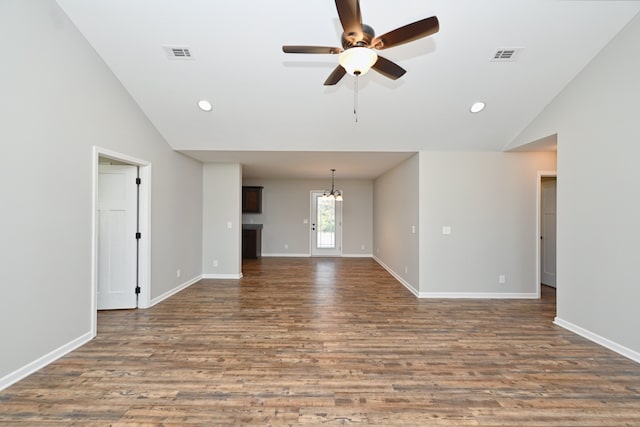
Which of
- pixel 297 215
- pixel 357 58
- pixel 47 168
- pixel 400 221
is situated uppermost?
pixel 357 58

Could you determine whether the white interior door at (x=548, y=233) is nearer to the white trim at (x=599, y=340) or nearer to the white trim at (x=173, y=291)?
the white trim at (x=599, y=340)

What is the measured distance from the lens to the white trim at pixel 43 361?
7.51 feet

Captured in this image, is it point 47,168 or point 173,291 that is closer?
point 47,168

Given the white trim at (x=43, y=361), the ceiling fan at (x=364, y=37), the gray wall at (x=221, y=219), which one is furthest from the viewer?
the gray wall at (x=221, y=219)

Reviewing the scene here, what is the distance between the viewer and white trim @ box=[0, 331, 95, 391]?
229 centimetres

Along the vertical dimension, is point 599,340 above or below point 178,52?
below

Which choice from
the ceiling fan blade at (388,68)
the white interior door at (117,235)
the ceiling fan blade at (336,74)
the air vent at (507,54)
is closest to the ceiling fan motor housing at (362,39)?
the ceiling fan blade at (388,68)

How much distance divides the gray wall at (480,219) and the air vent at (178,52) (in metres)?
3.49

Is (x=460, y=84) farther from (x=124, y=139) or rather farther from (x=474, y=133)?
(x=124, y=139)

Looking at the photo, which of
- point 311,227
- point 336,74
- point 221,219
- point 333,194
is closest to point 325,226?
point 311,227

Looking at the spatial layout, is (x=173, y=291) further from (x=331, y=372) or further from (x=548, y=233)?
(x=548, y=233)

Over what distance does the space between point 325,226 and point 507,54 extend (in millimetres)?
6785

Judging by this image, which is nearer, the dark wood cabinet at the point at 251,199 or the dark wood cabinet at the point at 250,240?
the dark wood cabinet at the point at 250,240

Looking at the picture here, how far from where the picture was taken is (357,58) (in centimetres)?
200
